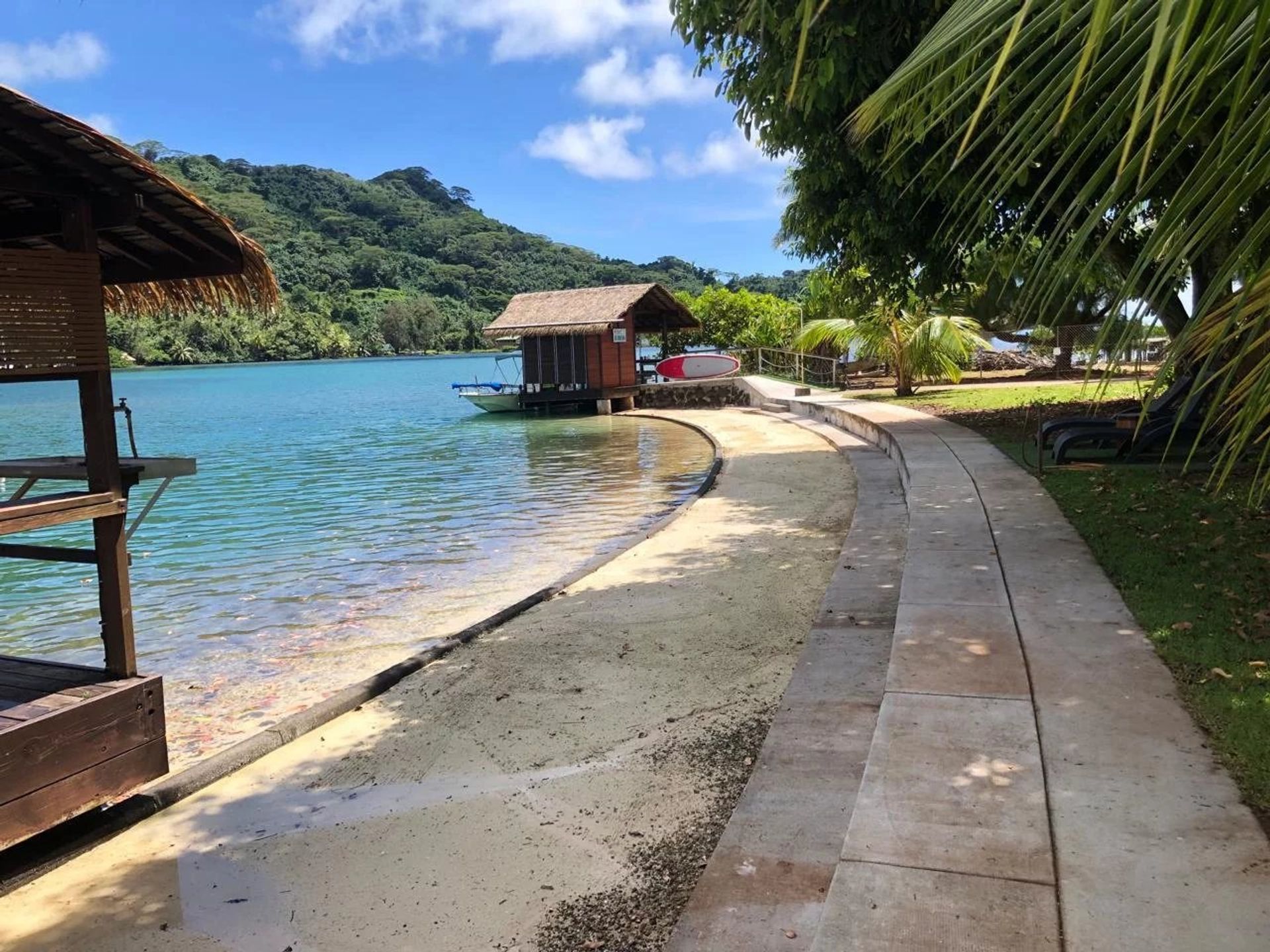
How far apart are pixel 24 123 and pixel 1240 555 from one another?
7.46 m

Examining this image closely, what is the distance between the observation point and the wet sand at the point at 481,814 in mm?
3303

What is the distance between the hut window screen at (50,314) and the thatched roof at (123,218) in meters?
0.33

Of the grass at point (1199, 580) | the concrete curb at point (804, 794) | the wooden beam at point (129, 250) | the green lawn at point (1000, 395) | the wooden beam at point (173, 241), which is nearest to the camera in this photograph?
the concrete curb at point (804, 794)

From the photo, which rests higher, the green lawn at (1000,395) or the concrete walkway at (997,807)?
the green lawn at (1000,395)

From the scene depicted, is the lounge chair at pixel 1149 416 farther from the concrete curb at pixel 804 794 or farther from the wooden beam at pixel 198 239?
the wooden beam at pixel 198 239

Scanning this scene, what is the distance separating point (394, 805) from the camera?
424 centimetres

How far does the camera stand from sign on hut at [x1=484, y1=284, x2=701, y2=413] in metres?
32.0

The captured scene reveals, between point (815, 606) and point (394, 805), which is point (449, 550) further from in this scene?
point (394, 805)

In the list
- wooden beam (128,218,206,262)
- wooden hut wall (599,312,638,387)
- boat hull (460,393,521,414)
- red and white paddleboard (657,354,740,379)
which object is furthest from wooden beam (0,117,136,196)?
red and white paddleboard (657,354,740,379)

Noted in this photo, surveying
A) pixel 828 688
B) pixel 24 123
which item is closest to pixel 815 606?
pixel 828 688

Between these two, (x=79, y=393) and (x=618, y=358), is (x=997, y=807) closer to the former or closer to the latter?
(x=79, y=393)

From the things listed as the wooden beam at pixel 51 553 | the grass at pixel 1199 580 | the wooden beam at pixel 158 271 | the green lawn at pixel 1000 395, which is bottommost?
the grass at pixel 1199 580

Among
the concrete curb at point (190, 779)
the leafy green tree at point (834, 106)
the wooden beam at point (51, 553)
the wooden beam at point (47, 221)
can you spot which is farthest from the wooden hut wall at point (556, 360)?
the wooden beam at point (51, 553)

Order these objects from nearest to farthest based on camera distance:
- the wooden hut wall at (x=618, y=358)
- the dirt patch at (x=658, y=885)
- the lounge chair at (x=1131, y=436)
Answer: the dirt patch at (x=658, y=885)
the lounge chair at (x=1131, y=436)
the wooden hut wall at (x=618, y=358)
